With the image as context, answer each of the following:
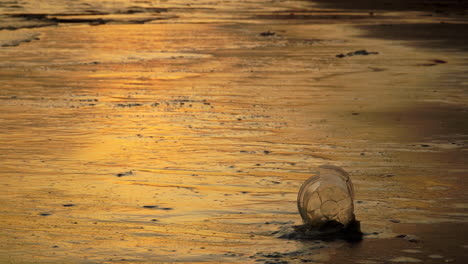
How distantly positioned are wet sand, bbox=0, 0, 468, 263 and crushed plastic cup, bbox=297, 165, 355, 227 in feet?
0.77

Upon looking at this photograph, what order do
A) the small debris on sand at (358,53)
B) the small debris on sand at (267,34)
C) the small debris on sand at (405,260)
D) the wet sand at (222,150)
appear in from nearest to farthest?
the small debris on sand at (405,260)
the wet sand at (222,150)
the small debris on sand at (358,53)
the small debris on sand at (267,34)

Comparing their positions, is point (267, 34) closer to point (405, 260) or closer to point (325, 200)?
point (325, 200)

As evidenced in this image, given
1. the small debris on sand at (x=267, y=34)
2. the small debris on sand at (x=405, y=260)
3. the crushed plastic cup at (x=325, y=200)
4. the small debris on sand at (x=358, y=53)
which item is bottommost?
the small debris on sand at (x=405, y=260)

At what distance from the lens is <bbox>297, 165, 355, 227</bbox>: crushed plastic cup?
6547 mm

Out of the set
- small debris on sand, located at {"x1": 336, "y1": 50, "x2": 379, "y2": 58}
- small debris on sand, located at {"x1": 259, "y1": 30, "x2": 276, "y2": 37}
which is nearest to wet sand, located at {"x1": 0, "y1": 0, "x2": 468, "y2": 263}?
small debris on sand, located at {"x1": 336, "y1": 50, "x2": 379, "y2": 58}

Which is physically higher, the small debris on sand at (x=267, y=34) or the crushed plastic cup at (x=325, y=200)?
the small debris on sand at (x=267, y=34)

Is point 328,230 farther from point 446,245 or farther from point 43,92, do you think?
point 43,92

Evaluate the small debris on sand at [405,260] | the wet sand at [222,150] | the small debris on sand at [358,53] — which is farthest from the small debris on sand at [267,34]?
the small debris on sand at [405,260]

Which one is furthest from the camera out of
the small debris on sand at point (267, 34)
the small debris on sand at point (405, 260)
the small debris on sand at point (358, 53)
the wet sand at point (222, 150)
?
the small debris on sand at point (267, 34)

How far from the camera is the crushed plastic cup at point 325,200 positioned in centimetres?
655

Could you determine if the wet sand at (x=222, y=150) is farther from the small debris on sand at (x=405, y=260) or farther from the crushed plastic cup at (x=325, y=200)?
the crushed plastic cup at (x=325, y=200)

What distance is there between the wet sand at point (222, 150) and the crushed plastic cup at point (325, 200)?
23 cm

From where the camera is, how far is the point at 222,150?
1002cm

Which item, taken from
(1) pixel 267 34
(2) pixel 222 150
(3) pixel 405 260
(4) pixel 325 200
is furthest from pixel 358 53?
(3) pixel 405 260
